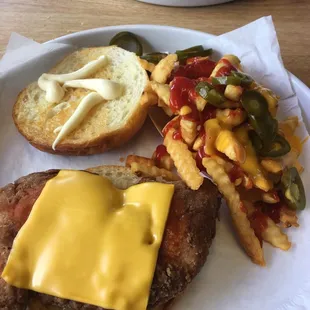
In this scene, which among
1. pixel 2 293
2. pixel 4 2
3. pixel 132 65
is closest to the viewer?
pixel 2 293

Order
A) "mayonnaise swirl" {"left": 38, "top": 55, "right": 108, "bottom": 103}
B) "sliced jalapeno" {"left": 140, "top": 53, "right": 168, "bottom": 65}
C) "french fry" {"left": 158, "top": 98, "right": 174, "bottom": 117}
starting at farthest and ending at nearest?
"sliced jalapeno" {"left": 140, "top": 53, "right": 168, "bottom": 65}
"mayonnaise swirl" {"left": 38, "top": 55, "right": 108, "bottom": 103}
"french fry" {"left": 158, "top": 98, "right": 174, "bottom": 117}

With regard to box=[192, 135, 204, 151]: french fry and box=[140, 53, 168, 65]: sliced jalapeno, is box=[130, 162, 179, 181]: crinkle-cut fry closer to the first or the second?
box=[192, 135, 204, 151]: french fry

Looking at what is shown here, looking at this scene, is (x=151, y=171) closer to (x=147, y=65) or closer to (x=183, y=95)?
(x=183, y=95)

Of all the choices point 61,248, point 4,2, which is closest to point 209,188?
point 61,248

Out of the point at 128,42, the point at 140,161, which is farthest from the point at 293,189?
the point at 128,42

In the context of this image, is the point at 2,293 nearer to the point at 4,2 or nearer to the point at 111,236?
the point at 111,236

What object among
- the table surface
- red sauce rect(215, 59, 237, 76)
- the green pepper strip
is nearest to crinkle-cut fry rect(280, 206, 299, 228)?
red sauce rect(215, 59, 237, 76)
